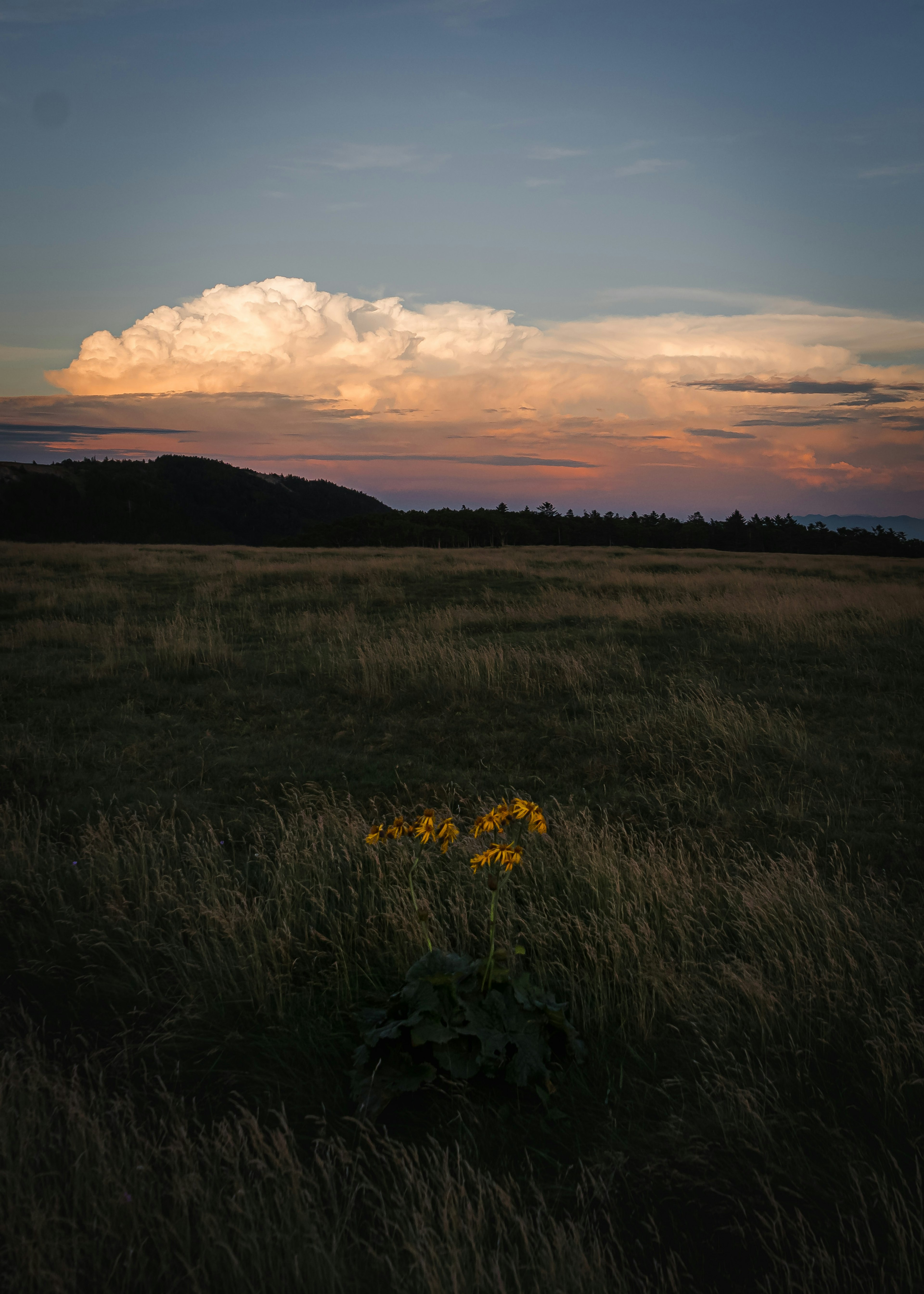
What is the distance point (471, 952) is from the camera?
12.3 feet

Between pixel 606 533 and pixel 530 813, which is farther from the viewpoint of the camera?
pixel 606 533

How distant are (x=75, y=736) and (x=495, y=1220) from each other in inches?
263

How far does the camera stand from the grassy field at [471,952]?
7.10ft

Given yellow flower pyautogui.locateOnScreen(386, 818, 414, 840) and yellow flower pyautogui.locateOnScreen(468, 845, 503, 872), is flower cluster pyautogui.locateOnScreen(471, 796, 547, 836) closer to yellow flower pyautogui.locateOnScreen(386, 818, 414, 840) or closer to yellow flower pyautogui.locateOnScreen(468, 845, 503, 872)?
yellow flower pyautogui.locateOnScreen(468, 845, 503, 872)

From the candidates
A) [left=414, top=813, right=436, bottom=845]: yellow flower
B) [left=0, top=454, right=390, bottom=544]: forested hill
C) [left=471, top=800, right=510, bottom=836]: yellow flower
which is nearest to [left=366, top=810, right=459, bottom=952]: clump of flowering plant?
[left=414, top=813, right=436, bottom=845]: yellow flower

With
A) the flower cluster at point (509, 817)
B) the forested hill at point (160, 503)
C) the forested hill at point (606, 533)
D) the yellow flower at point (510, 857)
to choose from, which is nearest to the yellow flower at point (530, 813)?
the flower cluster at point (509, 817)

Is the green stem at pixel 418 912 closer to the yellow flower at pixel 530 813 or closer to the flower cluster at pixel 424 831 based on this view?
the flower cluster at pixel 424 831

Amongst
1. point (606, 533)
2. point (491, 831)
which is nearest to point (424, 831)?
point (491, 831)

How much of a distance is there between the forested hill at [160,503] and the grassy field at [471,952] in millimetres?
106050

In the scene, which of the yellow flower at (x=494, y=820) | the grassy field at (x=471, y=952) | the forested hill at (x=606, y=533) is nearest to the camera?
the grassy field at (x=471, y=952)

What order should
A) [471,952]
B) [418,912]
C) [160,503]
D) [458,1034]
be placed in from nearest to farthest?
1. [458,1034]
2. [418,912]
3. [471,952]
4. [160,503]

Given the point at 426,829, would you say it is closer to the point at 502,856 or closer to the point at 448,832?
the point at 448,832

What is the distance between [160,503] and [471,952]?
168 metres

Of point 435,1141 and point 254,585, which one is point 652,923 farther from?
point 254,585
